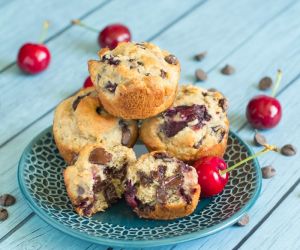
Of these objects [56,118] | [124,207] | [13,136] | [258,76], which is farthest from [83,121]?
[258,76]

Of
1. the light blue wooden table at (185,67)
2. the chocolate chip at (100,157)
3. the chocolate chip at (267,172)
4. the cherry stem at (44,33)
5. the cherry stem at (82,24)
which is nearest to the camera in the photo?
the chocolate chip at (100,157)

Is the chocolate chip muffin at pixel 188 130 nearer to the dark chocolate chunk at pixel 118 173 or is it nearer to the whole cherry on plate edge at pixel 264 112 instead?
the dark chocolate chunk at pixel 118 173

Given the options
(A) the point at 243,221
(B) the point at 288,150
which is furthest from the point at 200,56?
(A) the point at 243,221

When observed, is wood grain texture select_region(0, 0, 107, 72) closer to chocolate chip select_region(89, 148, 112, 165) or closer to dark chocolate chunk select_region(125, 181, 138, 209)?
chocolate chip select_region(89, 148, 112, 165)

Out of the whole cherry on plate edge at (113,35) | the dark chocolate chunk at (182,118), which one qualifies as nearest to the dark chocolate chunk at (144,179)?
the dark chocolate chunk at (182,118)

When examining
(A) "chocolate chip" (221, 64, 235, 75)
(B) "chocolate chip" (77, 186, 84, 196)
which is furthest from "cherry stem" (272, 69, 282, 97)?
(B) "chocolate chip" (77, 186, 84, 196)

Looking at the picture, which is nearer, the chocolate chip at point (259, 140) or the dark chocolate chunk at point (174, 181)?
the dark chocolate chunk at point (174, 181)
